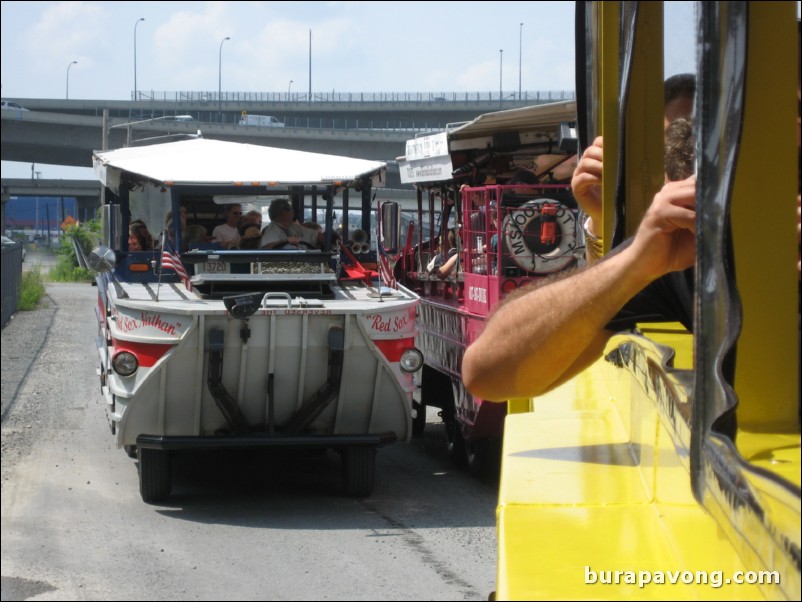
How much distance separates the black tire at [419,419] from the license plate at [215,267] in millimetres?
2977

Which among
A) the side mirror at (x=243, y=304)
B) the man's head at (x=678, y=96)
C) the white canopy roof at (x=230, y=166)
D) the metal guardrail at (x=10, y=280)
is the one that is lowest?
the metal guardrail at (x=10, y=280)

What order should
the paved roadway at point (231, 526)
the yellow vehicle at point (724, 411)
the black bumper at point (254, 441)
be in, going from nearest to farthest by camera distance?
the yellow vehicle at point (724, 411) → the paved roadway at point (231, 526) → the black bumper at point (254, 441)

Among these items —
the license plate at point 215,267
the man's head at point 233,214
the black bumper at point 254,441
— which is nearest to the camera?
the black bumper at point 254,441

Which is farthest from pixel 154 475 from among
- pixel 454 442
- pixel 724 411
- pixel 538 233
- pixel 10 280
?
pixel 10 280

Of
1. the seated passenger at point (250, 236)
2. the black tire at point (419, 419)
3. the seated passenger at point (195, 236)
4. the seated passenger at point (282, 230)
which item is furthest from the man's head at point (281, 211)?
the black tire at point (419, 419)

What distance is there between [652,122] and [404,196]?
31619 millimetres

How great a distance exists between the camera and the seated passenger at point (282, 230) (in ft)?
31.9

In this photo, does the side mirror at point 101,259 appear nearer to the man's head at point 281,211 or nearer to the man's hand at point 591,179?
the man's head at point 281,211

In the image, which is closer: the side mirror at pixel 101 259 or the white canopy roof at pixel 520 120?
the side mirror at pixel 101 259

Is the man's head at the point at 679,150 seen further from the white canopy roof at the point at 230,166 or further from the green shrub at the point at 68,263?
the green shrub at the point at 68,263

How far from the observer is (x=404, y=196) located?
3378 centimetres

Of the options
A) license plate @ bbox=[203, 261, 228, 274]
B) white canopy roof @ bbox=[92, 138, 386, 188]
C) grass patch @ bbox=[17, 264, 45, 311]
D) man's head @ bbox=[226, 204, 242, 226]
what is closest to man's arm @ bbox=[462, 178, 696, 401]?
license plate @ bbox=[203, 261, 228, 274]

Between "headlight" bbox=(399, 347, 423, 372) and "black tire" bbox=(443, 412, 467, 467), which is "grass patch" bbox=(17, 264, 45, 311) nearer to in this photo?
"black tire" bbox=(443, 412, 467, 467)

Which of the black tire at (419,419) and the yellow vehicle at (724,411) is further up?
the yellow vehicle at (724,411)
